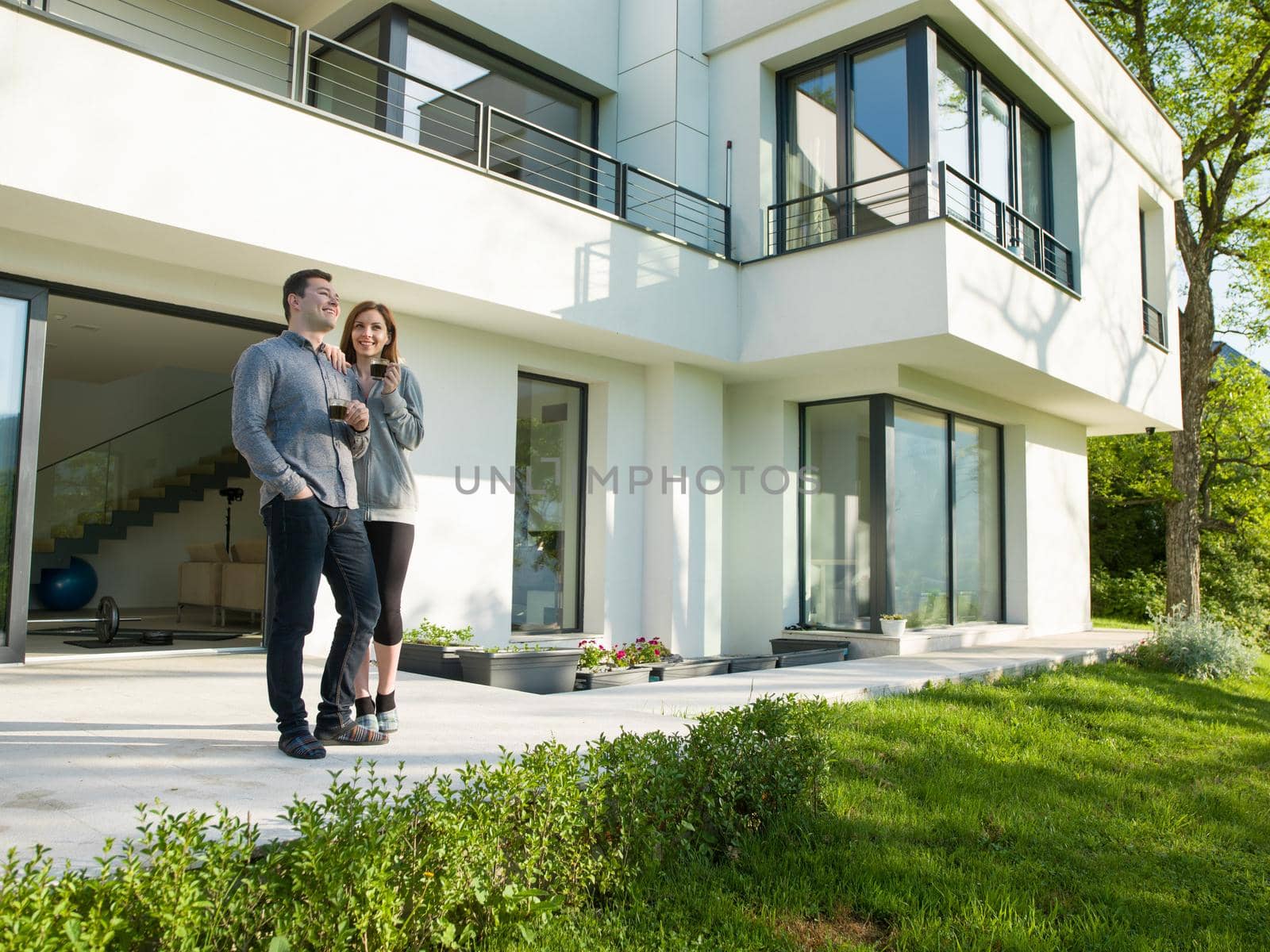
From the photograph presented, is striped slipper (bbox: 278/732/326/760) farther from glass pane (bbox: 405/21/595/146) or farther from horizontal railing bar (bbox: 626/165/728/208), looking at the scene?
glass pane (bbox: 405/21/595/146)

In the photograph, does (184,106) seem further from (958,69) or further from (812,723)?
(958,69)

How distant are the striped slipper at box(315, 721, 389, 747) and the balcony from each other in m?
6.48

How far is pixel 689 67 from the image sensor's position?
9648 millimetres

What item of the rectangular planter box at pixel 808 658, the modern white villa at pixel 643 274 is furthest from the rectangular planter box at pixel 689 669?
the modern white villa at pixel 643 274

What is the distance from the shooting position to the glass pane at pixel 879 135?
8836 mm

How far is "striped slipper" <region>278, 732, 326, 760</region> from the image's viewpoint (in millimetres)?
3312

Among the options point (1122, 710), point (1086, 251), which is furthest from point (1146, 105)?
point (1122, 710)

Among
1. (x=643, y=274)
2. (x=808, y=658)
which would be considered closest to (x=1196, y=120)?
(x=643, y=274)

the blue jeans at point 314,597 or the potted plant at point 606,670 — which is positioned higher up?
the blue jeans at point 314,597

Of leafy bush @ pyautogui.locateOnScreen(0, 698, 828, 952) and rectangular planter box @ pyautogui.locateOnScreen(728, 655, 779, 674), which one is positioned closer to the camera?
leafy bush @ pyautogui.locateOnScreen(0, 698, 828, 952)

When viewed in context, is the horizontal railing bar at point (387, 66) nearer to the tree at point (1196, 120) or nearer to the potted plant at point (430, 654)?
the potted plant at point (430, 654)

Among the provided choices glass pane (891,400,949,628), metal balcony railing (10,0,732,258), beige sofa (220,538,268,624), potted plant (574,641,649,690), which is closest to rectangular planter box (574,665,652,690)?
potted plant (574,641,649,690)

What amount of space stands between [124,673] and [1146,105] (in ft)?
45.1

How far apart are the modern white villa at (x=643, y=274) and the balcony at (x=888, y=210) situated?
0.12ft
